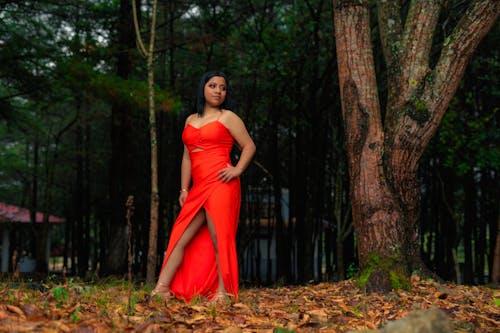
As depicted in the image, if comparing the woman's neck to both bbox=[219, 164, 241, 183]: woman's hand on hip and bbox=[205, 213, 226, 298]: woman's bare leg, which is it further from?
bbox=[205, 213, 226, 298]: woman's bare leg

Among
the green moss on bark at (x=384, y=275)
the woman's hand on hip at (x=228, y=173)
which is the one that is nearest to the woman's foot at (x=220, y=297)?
the woman's hand on hip at (x=228, y=173)

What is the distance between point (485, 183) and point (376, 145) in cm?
838

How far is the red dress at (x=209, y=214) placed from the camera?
455 centimetres

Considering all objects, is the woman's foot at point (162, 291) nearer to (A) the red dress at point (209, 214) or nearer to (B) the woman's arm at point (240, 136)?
(A) the red dress at point (209, 214)

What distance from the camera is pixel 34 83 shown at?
34.0 ft

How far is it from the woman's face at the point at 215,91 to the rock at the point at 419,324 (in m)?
2.87

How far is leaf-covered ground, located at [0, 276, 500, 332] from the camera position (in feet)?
9.34

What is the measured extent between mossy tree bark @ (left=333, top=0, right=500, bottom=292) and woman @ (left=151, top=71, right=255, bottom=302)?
1.01m

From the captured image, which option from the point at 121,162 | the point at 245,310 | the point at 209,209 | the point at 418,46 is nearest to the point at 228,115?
the point at 209,209

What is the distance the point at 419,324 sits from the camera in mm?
2225

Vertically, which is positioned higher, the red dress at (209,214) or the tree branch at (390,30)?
the tree branch at (390,30)

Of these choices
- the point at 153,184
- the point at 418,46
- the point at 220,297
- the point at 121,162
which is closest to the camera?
the point at 220,297

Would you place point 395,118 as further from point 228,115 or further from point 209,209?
point 209,209

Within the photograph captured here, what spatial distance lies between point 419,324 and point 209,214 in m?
2.54
